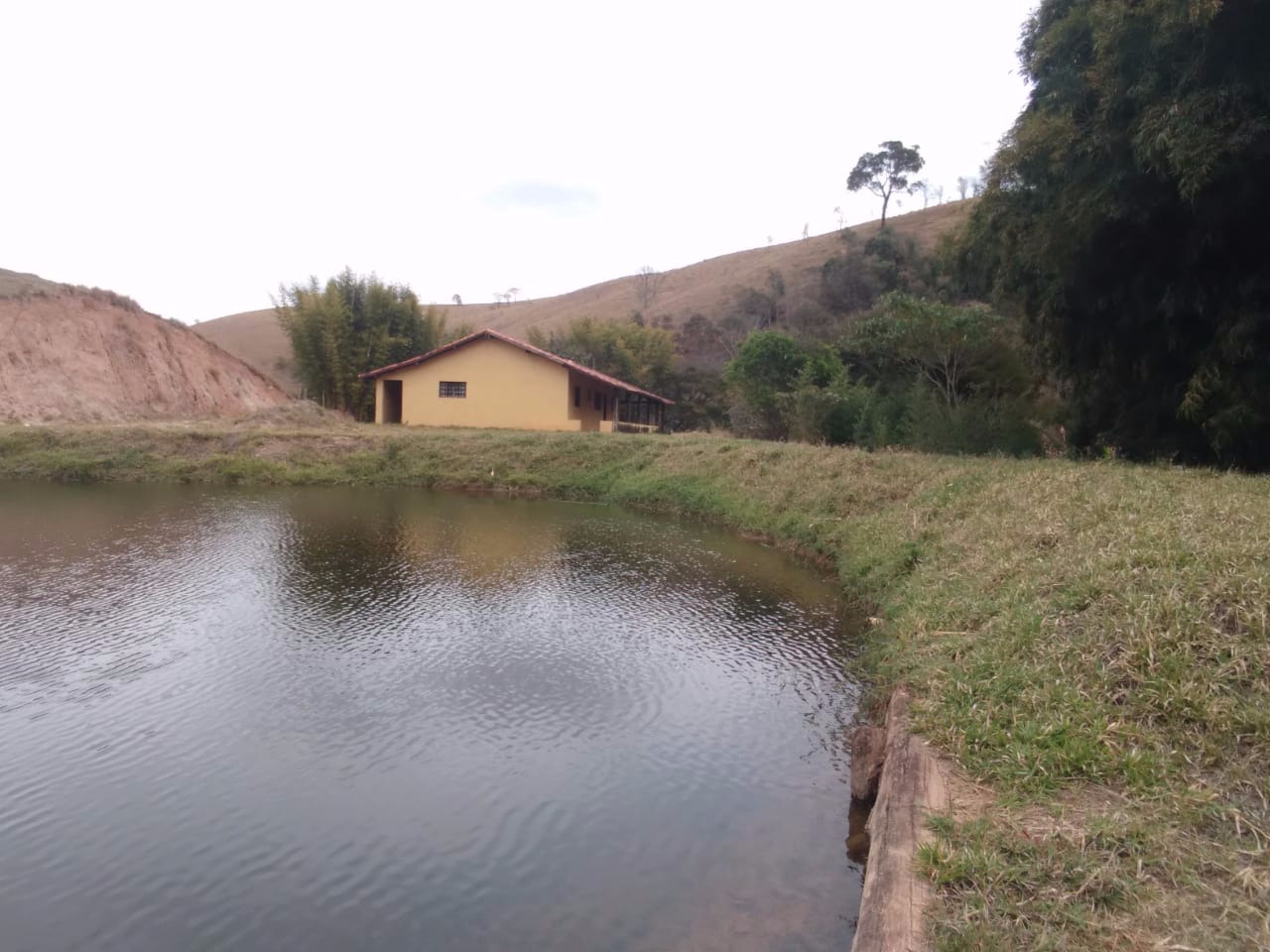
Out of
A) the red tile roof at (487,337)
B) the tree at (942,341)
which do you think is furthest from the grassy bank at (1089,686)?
the red tile roof at (487,337)

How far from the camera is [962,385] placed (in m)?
23.2

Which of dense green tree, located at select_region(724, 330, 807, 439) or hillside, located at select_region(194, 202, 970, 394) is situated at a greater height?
hillside, located at select_region(194, 202, 970, 394)

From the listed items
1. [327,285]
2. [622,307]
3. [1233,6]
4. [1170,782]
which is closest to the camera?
[1170,782]

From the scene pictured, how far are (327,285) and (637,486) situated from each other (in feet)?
71.0

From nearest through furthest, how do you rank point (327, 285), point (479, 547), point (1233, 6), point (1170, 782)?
point (1170, 782) → point (1233, 6) → point (479, 547) → point (327, 285)

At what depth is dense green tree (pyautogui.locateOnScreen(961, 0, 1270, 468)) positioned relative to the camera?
1090 cm

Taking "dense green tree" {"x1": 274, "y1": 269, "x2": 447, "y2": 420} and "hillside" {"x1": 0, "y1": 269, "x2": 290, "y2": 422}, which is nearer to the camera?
"hillside" {"x1": 0, "y1": 269, "x2": 290, "y2": 422}

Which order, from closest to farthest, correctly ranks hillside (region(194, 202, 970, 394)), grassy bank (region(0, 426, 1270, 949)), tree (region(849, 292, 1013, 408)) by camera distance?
grassy bank (region(0, 426, 1270, 949))
tree (region(849, 292, 1013, 408))
hillside (region(194, 202, 970, 394))

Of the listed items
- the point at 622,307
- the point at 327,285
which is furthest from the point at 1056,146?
the point at 622,307

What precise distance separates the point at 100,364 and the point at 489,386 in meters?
15.4

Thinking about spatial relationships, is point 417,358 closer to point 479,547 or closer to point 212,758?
point 479,547

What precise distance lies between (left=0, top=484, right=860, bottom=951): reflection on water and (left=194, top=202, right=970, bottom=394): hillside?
157 ft

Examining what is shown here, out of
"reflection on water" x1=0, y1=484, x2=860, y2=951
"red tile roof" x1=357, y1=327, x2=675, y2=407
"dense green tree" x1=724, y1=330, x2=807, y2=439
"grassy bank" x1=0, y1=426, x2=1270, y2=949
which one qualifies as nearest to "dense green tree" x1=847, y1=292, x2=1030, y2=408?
"dense green tree" x1=724, y1=330, x2=807, y2=439

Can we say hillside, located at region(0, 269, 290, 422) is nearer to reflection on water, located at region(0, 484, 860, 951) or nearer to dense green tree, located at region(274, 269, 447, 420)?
dense green tree, located at region(274, 269, 447, 420)
